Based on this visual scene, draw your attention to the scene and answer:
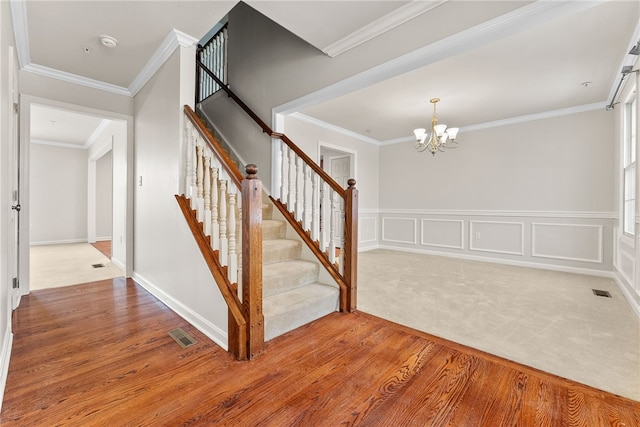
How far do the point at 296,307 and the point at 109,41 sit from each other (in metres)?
2.82

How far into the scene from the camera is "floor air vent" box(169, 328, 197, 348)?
187 cm

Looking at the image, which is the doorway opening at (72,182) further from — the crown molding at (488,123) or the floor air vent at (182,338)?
the crown molding at (488,123)

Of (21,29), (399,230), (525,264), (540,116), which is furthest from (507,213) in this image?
(21,29)

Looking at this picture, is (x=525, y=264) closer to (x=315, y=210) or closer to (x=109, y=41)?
(x=315, y=210)

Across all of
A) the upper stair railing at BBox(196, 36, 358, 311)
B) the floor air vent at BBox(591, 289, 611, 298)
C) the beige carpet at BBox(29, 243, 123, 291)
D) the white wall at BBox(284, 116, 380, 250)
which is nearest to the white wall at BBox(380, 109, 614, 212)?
the white wall at BBox(284, 116, 380, 250)

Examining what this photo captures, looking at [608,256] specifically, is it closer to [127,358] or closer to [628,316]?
[628,316]

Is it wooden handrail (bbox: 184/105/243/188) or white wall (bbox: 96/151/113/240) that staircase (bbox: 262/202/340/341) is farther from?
white wall (bbox: 96/151/113/240)

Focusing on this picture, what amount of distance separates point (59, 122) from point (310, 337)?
6011 millimetres

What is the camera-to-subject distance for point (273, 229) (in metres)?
2.86

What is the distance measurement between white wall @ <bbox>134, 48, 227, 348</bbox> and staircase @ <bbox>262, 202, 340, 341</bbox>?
1.22 ft

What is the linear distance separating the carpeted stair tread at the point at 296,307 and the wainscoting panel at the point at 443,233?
3.65 meters

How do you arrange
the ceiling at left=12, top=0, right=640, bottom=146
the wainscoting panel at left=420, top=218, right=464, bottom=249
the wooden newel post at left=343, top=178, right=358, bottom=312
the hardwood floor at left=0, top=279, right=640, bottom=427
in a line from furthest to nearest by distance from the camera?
the wainscoting panel at left=420, top=218, right=464, bottom=249, the wooden newel post at left=343, top=178, right=358, bottom=312, the ceiling at left=12, top=0, right=640, bottom=146, the hardwood floor at left=0, top=279, right=640, bottom=427

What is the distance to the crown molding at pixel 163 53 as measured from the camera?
240cm

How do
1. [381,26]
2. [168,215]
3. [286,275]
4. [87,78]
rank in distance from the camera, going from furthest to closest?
[87,78]
[168,215]
[286,275]
[381,26]
